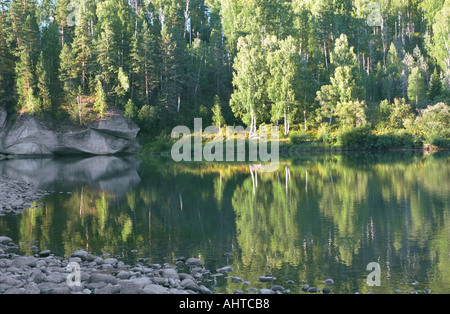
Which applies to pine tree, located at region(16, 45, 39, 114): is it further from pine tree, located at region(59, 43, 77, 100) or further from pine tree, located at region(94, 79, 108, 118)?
pine tree, located at region(94, 79, 108, 118)

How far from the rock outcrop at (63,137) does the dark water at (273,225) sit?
31587mm

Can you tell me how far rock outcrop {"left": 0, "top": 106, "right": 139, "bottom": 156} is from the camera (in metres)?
61.8

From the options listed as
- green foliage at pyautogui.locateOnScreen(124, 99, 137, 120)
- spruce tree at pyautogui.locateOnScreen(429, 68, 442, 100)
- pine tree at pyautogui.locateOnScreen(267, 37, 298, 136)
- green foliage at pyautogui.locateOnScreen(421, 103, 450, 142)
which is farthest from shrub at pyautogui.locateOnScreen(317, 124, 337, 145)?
green foliage at pyautogui.locateOnScreen(124, 99, 137, 120)

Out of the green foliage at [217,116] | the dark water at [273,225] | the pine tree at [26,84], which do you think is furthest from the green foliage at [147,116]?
the dark water at [273,225]

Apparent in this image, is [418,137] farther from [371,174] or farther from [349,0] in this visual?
[349,0]

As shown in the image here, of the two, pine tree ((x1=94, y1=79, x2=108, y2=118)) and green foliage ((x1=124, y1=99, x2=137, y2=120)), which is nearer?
pine tree ((x1=94, y1=79, x2=108, y2=118))

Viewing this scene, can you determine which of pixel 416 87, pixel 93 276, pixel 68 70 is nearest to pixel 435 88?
pixel 416 87

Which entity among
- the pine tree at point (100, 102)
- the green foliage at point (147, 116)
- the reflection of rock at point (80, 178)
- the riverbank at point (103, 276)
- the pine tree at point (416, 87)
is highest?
the pine tree at point (416, 87)

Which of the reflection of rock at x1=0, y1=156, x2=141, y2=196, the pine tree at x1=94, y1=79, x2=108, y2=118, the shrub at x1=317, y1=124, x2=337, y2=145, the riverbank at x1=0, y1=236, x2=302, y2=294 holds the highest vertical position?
the pine tree at x1=94, y1=79, x2=108, y2=118

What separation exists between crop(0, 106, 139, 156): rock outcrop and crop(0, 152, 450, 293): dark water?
3159cm

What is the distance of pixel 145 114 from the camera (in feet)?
212

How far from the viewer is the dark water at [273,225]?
12.2m

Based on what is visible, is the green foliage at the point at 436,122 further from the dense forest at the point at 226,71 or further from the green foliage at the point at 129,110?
the green foliage at the point at 129,110
